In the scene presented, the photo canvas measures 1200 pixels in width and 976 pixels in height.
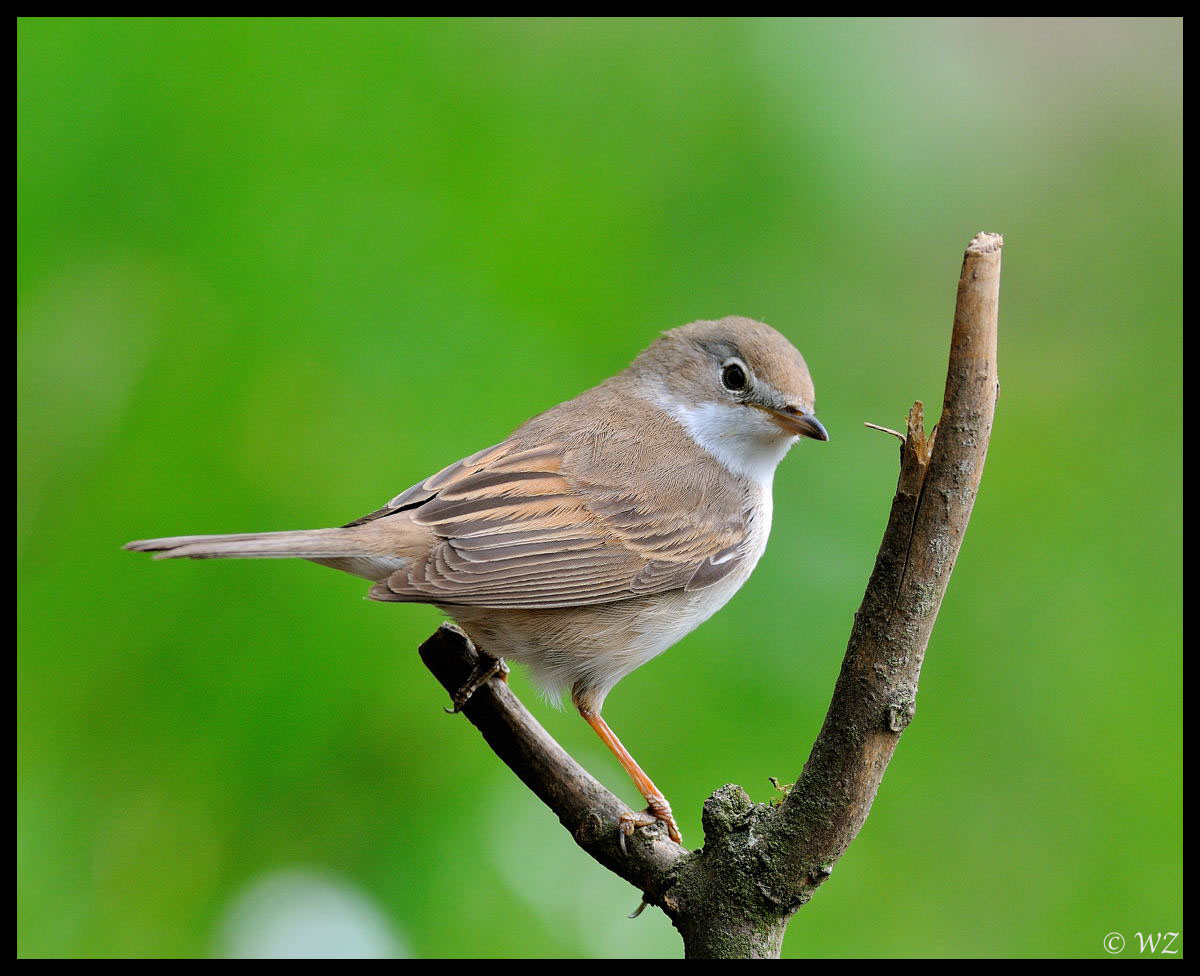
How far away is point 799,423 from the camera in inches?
157

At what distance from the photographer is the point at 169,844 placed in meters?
3.99

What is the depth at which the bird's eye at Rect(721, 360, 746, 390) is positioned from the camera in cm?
428

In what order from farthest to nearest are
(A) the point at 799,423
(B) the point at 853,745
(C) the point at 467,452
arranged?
1. (C) the point at 467,452
2. (A) the point at 799,423
3. (B) the point at 853,745

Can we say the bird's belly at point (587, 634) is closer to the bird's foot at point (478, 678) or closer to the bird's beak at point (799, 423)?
the bird's foot at point (478, 678)

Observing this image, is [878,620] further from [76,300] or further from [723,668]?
[76,300]

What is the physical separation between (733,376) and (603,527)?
0.85m

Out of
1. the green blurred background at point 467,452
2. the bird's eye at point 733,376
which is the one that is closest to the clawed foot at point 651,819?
the green blurred background at point 467,452

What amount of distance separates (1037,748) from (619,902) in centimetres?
177

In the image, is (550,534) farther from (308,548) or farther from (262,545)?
(262,545)

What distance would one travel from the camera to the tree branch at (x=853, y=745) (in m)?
2.62

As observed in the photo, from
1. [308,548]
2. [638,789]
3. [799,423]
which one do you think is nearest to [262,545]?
[308,548]

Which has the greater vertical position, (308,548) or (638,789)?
(308,548)

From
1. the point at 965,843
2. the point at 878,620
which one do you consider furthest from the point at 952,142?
the point at 878,620

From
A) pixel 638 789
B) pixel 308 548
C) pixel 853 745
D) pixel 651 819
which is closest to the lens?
pixel 853 745
